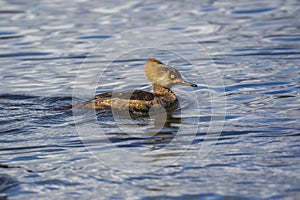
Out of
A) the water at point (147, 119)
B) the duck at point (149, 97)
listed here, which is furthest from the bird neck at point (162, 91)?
the water at point (147, 119)

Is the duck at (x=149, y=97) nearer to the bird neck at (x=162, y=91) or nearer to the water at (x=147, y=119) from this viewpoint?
the bird neck at (x=162, y=91)

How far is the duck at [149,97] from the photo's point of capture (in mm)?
10336

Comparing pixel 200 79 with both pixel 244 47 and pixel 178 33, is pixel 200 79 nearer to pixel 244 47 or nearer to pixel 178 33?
pixel 244 47

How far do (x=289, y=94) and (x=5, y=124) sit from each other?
4.51 m

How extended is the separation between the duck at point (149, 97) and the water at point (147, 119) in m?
0.31

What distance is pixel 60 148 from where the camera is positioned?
851 centimetres

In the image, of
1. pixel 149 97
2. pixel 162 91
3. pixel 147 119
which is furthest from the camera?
pixel 162 91

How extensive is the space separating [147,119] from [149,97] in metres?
0.67

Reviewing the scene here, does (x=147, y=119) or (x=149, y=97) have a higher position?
(x=149, y=97)

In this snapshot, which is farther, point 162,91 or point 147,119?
point 162,91

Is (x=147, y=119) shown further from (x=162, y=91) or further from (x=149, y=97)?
(x=162, y=91)

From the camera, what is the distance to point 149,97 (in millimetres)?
10617

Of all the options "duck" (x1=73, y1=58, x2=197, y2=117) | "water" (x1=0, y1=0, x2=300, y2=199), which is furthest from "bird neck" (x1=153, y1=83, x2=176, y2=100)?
"water" (x1=0, y1=0, x2=300, y2=199)

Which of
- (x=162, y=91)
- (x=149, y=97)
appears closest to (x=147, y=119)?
(x=149, y=97)
